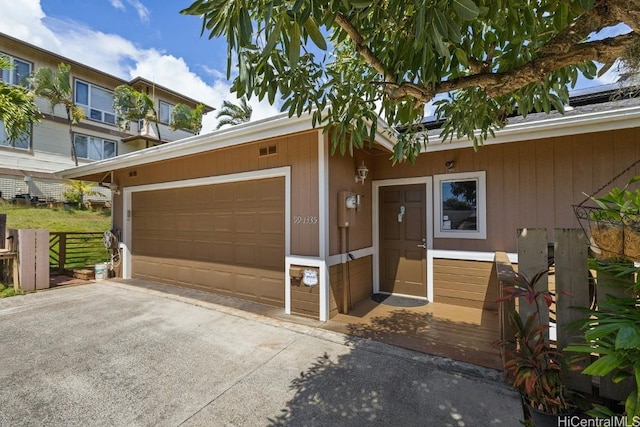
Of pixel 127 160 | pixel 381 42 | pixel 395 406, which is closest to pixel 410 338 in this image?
pixel 395 406

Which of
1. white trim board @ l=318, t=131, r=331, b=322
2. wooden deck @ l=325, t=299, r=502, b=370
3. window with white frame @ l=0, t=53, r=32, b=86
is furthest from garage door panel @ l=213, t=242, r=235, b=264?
window with white frame @ l=0, t=53, r=32, b=86

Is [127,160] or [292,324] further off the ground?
[127,160]

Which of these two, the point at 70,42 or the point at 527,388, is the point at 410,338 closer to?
the point at 527,388

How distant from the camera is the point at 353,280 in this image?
4.54m

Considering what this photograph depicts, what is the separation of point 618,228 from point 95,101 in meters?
18.4

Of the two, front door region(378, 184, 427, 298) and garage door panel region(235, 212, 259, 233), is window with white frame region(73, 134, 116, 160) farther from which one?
front door region(378, 184, 427, 298)

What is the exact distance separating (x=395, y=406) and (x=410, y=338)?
1.26 meters

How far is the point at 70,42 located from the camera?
506 inches

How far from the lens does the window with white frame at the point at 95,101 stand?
13.2 m

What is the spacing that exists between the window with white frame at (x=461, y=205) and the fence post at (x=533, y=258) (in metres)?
2.35

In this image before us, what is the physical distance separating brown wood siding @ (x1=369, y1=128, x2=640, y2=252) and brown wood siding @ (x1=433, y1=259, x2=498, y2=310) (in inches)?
10.9

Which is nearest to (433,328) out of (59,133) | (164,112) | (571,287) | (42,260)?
(571,287)

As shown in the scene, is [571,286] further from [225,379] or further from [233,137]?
[233,137]

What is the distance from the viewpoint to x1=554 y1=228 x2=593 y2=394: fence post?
1.99 m
